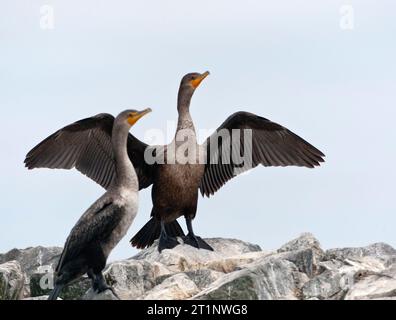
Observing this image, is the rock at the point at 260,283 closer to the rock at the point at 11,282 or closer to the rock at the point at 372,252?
the rock at the point at 372,252

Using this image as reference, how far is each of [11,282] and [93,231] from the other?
1776mm

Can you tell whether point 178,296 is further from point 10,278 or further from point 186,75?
point 186,75

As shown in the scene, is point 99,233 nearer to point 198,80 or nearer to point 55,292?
point 55,292

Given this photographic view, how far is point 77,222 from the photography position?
29.4 feet

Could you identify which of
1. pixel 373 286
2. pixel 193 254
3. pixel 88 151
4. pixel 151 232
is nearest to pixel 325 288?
pixel 373 286

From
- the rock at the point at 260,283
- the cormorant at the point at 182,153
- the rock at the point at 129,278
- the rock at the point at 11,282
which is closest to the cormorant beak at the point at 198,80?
the cormorant at the point at 182,153

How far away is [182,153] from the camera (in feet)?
37.7

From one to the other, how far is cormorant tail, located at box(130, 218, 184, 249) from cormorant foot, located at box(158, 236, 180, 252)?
43 cm

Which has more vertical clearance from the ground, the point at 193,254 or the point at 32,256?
the point at 193,254

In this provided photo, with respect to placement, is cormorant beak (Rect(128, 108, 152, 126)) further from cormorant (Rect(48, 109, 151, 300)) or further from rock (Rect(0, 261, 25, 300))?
rock (Rect(0, 261, 25, 300))

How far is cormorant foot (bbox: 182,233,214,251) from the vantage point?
11.4m

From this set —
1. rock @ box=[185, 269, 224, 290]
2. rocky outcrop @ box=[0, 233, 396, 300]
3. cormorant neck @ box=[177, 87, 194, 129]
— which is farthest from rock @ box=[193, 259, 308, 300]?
cormorant neck @ box=[177, 87, 194, 129]

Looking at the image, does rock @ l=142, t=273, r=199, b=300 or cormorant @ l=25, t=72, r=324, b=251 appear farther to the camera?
cormorant @ l=25, t=72, r=324, b=251
